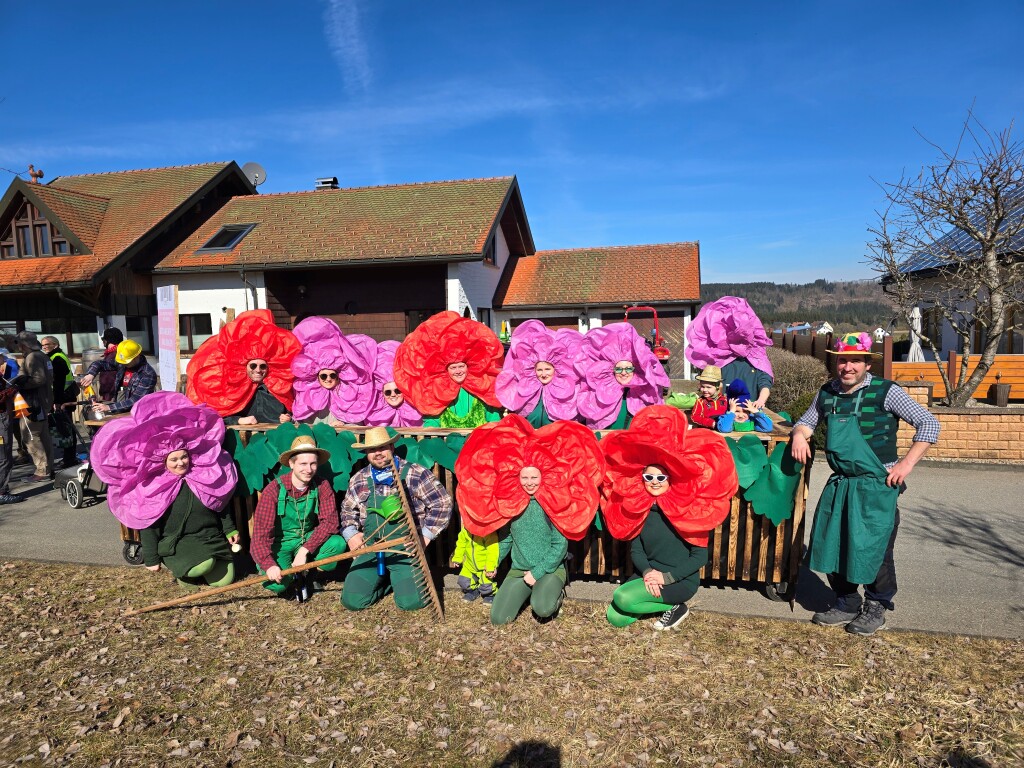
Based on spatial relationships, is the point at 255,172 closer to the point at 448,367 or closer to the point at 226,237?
the point at 226,237

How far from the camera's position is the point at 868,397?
372 centimetres

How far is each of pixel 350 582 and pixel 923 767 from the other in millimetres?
3490

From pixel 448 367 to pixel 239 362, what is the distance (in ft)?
6.02

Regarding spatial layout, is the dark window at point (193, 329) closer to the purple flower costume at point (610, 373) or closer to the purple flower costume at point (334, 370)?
the purple flower costume at point (334, 370)

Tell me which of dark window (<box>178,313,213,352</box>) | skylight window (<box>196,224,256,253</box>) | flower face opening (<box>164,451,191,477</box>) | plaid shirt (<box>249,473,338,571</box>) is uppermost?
skylight window (<box>196,224,256,253</box>)

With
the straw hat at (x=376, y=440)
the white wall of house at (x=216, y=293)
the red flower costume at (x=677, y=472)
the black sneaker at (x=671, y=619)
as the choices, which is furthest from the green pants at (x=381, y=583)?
the white wall of house at (x=216, y=293)

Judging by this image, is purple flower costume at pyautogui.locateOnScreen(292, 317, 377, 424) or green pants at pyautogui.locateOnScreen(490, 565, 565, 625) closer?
green pants at pyautogui.locateOnScreen(490, 565, 565, 625)

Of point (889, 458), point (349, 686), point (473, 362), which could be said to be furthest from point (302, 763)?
point (889, 458)

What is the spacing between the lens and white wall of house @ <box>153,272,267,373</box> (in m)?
16.5

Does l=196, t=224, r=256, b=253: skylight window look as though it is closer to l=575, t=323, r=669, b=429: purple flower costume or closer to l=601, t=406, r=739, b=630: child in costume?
l=575, t=323, r=669, b=429: purple flower costume

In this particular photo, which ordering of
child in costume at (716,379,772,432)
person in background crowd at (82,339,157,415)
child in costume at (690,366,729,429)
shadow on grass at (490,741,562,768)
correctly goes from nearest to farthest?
shadow on grass at (490,741,562,768) < child in costume at (716,379,772,432) < child in costume at (690,366,729,429) < person in background crowd at (82,339,157,415)

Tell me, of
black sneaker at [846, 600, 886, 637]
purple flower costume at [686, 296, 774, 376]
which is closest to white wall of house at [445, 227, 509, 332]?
purple flower costume at [686, 296, 774, 376]

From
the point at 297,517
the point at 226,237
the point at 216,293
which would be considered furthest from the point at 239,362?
the point at 226,237

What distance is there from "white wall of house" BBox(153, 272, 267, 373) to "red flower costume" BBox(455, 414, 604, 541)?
14.0 metres
